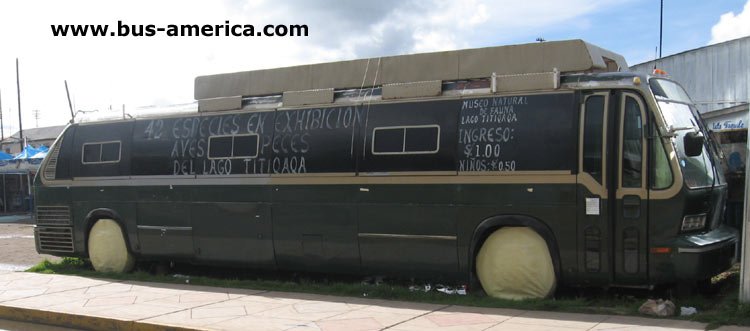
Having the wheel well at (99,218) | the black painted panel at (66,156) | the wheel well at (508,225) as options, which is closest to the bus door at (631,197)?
the wheel well at (508,225)

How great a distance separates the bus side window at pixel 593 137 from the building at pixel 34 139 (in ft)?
235

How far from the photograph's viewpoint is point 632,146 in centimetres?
736

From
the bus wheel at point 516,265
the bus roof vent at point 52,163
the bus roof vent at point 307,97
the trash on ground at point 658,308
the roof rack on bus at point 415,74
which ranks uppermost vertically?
the roof rack on bus at point 415,74

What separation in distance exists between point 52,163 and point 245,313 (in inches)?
247

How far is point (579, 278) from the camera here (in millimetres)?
7621

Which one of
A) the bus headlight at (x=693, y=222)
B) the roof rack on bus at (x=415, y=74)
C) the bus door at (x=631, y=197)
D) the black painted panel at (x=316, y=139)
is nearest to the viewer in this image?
the bus headlight at (x=693, y=222)

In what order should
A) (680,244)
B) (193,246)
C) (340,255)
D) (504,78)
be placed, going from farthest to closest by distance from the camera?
1. (193,246)
2. (340,255)
3. (504,78)
4. (680,244)

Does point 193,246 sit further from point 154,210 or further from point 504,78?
point 504,78

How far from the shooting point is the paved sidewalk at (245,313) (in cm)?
686

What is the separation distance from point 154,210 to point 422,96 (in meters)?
4.93

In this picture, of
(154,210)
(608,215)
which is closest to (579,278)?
(608,215)

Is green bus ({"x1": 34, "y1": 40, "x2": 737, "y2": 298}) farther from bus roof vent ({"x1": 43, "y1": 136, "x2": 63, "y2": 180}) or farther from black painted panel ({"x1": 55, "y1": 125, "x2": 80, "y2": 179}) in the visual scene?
bus roof vent ({"x1": 43, "y1": 136, "x2": 63, "y2": 180})

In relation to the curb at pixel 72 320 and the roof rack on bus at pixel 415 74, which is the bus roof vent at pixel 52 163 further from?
the curb at pixel 72 320

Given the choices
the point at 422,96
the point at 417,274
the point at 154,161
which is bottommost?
the point at 417,274
